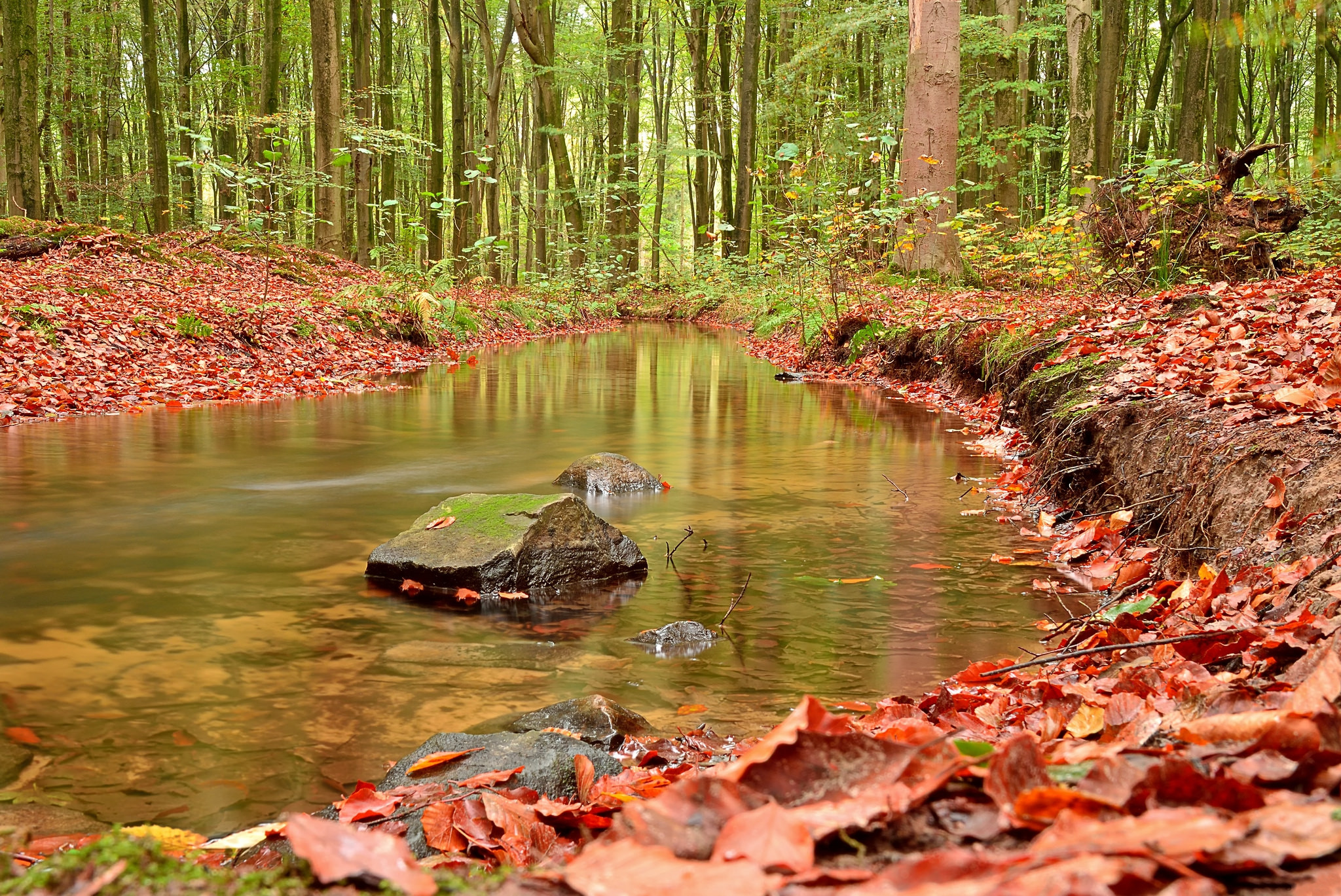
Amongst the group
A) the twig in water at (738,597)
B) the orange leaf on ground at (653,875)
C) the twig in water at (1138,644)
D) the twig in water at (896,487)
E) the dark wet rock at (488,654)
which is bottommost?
the dark wet rock at (488,654)

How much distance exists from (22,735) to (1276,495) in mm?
4431

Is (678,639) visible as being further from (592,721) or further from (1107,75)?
(1107,75)

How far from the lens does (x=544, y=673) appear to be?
3.68m

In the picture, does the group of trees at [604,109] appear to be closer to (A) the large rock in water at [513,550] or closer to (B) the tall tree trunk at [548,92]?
(B) the tall tree trunk at [548,92]

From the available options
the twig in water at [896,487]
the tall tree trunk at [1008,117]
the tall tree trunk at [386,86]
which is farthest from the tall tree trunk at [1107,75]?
the tall tree trunk at [386,86]

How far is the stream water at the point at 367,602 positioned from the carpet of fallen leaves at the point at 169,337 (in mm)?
1354

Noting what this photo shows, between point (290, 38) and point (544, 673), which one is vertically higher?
point (290, 38)

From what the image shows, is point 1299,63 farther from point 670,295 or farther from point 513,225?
point 513,225

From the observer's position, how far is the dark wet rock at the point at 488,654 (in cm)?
378

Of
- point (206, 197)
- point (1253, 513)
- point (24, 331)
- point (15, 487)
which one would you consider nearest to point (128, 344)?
point (24, 331)

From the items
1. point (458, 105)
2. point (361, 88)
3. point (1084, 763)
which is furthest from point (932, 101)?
point (458, 105)

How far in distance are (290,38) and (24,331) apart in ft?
78.3

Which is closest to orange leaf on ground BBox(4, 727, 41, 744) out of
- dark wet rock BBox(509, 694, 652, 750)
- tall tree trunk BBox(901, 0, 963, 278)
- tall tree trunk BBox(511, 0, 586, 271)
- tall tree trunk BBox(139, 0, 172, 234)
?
dark wet rock BBox(509, 694, 652, 750)

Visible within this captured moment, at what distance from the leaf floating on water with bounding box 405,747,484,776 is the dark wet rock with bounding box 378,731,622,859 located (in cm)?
1
